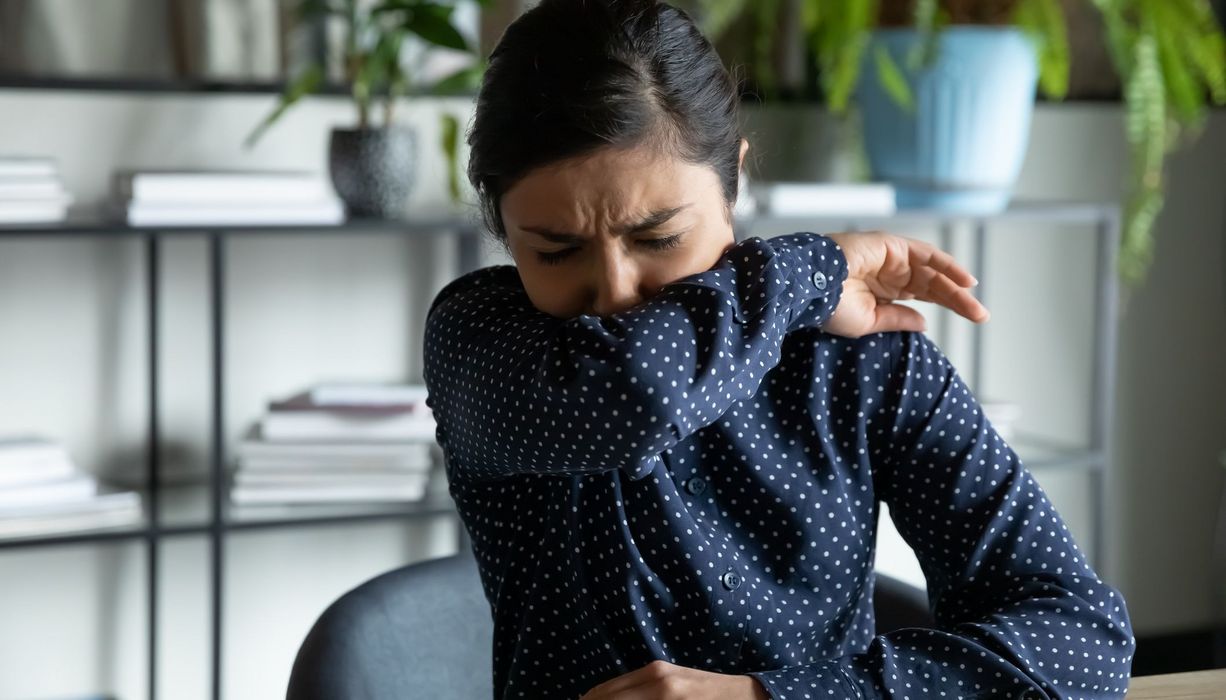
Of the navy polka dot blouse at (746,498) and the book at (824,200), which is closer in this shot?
the navy polka dot blouse at (746,498)

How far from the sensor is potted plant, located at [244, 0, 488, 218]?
7.38 ft

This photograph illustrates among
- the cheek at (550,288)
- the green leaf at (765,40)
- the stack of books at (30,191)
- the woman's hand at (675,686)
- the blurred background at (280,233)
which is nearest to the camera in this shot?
the woman's hand at (675,686)

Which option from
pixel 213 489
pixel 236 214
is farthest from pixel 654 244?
pixel 213 489

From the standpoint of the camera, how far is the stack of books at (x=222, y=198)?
212 cm

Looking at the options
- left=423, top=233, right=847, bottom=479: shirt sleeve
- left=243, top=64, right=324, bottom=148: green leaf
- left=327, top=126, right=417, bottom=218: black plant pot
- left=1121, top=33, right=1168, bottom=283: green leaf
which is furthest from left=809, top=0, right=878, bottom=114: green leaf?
left=423, top=233, right=847, bottom=479: shirt sleeve

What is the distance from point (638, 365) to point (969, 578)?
1.09ft

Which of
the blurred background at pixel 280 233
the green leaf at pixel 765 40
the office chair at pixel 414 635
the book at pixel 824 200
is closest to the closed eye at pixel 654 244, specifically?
the office chair at pixel 414 635

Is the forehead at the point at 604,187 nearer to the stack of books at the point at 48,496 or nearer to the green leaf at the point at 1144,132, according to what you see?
the stack of books at the point at 48,496

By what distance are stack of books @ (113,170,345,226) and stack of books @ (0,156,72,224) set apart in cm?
10

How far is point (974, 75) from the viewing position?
2.47 m

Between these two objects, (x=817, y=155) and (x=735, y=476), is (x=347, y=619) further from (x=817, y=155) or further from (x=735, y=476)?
(x=817, y=155)

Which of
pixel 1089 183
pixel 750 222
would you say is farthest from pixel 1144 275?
pixel 750 222

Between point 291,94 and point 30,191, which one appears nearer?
point 30,191

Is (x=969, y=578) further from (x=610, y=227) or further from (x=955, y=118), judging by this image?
(x=955, y=118)
